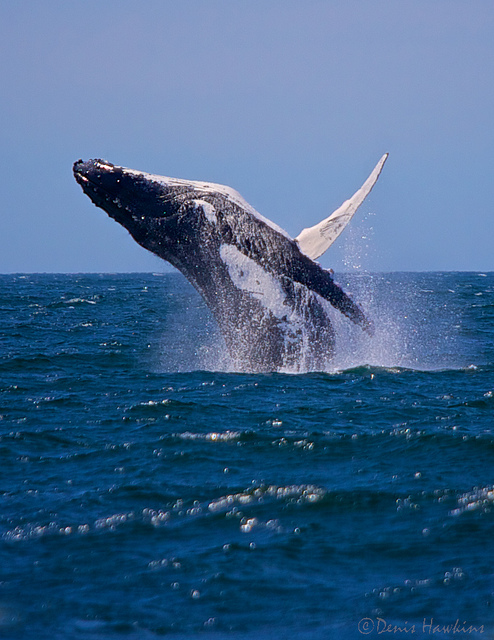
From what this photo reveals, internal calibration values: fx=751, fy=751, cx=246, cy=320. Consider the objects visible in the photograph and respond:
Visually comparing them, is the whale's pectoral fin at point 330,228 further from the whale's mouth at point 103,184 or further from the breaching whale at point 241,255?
the whale's mouth at point 103,184

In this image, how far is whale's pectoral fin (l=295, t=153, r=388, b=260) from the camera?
12.4 m

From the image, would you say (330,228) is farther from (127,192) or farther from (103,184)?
(103,184)

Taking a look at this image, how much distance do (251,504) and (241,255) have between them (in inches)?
218

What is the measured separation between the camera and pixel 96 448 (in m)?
9.50

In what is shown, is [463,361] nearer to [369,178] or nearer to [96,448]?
[369,178]

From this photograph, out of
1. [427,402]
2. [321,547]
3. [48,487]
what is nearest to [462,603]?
[321,547]

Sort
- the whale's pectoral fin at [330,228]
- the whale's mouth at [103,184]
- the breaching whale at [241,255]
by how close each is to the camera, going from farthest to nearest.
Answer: the whale's pectoral fin at [330,228] → the breaching whale at [241,255] → the whale's mouth at [103,184]

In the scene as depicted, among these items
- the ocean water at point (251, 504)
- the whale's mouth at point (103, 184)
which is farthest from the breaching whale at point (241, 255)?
the ocean water at point (251, 504)

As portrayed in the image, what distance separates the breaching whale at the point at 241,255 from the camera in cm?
1142

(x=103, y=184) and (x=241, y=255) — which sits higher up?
(x=103, y=184)

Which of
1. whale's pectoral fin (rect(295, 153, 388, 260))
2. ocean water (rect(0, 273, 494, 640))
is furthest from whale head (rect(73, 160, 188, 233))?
ocean water (rect(0, 273, 494, 640))

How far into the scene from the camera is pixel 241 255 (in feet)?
39.9

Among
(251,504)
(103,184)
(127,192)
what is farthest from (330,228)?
(251,504)

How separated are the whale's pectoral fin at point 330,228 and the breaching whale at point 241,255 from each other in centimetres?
2
